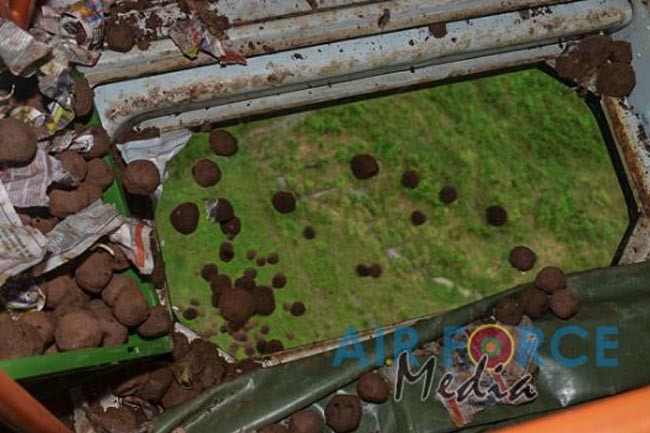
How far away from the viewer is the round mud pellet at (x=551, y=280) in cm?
182

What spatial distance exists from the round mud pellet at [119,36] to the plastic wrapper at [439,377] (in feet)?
2.23

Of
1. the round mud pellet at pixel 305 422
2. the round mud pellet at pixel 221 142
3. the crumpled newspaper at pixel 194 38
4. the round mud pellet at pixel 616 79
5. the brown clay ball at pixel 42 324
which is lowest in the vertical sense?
the round mud pellet at pixel 305 422

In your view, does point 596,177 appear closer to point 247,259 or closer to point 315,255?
point 315,255

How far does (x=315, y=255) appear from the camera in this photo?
1.97 m

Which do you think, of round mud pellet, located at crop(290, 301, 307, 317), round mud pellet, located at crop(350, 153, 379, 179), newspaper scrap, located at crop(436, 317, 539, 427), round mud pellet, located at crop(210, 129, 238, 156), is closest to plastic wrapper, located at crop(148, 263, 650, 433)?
newspaper scrap, located at crop(436, 317, 539, 427)

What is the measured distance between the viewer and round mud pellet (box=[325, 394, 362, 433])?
68.1 inches

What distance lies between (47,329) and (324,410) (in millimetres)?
572

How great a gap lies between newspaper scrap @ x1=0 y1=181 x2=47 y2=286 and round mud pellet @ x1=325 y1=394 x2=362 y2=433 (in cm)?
64

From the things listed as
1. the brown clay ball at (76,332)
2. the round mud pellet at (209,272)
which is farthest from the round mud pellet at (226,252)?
the brown clay ball at (76,332)

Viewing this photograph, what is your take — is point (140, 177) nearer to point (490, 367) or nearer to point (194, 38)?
point (194, 38)

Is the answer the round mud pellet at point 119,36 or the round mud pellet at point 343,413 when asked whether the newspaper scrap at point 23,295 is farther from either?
the round mud pellet at point 343,413

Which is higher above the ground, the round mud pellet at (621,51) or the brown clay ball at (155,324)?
the round mud pellet at (621,51)

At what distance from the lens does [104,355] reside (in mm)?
1467

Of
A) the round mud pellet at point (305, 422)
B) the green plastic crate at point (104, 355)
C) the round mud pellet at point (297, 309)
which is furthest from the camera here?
the round mud pellet at point (297, 309)
